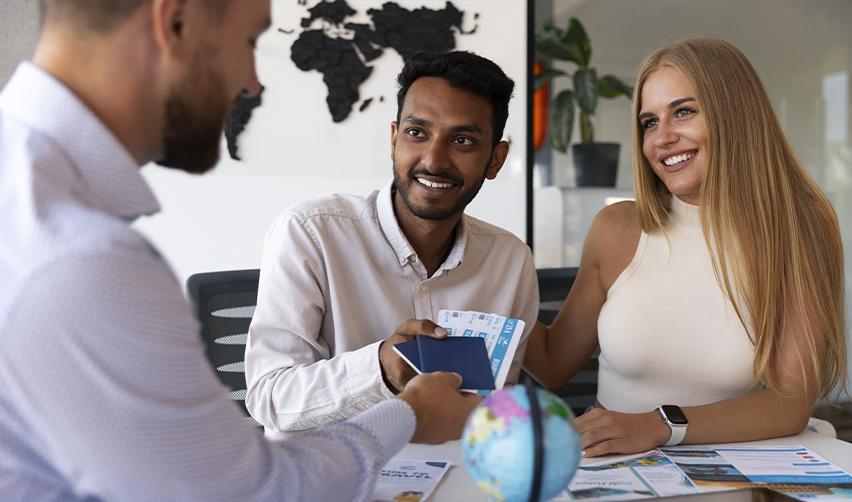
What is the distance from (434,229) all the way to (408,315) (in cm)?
24

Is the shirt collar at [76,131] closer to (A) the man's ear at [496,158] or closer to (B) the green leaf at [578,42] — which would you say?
(A) the man's ear at [496,158]

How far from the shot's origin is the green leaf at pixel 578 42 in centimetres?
387

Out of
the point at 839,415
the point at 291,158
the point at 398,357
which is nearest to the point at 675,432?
the point at 398,357

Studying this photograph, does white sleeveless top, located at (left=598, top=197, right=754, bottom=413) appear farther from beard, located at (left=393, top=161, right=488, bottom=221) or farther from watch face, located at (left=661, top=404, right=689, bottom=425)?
beard, located at (left=393, top=161, right=488, bottom=221)

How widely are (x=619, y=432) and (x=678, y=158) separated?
33.5 inches

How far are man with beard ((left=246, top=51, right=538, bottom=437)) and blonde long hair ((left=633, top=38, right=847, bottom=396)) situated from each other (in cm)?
50

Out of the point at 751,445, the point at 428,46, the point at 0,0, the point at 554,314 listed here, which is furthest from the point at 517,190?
the point at 0,0

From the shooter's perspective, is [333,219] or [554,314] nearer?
[333,219]

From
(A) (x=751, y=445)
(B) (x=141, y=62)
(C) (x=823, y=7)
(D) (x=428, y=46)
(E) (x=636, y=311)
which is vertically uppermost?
(C) (x=823, y=7)

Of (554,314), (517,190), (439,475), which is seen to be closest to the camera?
(439,475)

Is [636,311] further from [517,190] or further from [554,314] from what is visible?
[517,190]

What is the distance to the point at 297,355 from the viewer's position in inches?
69.9

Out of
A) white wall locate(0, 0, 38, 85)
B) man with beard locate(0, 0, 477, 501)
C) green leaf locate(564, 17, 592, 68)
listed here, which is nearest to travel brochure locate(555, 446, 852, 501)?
man with beard locate(0, 0, 477, 501)

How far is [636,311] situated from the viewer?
6.61 ft
